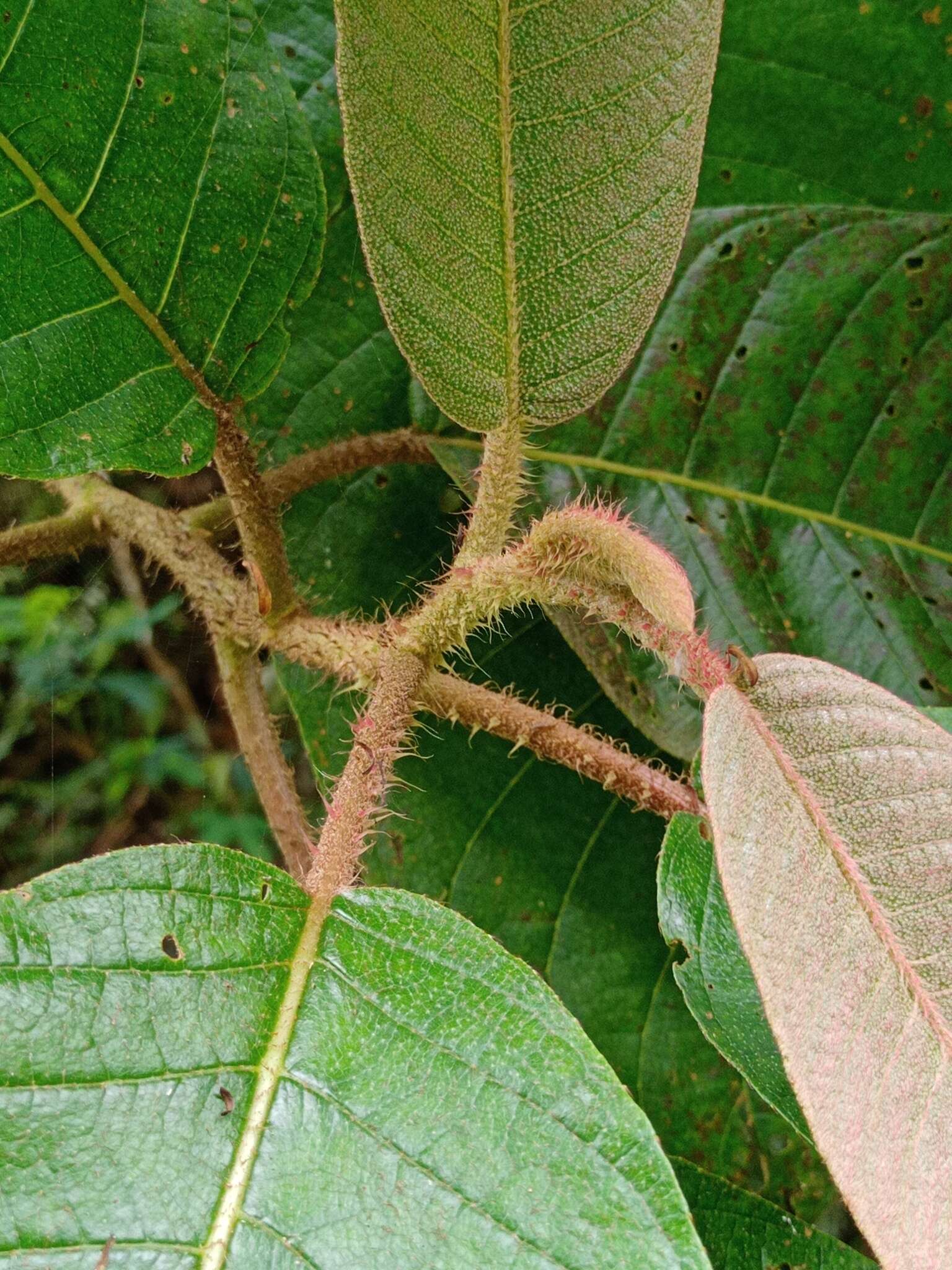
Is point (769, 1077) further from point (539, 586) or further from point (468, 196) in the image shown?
point (468, 196)

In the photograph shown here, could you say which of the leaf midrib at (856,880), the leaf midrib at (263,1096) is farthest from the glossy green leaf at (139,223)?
the leaf midrib at (856,880)

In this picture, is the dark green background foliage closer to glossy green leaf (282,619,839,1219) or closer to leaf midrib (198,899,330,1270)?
glossy green leaf (282,619,839,1219)

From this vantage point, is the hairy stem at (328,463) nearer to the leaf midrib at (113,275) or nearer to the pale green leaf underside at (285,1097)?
the leaf midrib at (113,275)

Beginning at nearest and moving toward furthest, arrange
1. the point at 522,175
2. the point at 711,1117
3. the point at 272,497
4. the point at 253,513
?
the point at 522,175 → the point at 253,513 → the point at 272,497 → the point at 711,1117

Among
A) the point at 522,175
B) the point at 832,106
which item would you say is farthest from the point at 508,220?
the point at 832,106

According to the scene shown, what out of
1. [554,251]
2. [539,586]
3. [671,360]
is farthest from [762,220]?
[539,586]

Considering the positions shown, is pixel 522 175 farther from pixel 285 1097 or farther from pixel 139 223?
pixel 285 1097
